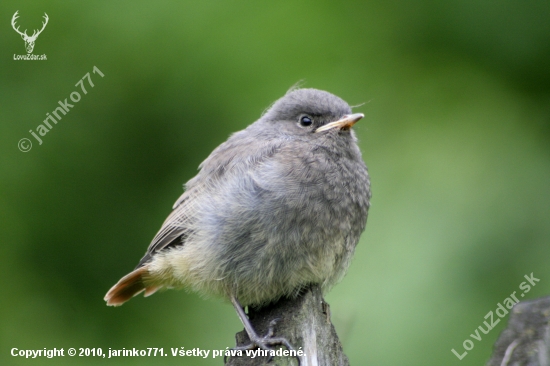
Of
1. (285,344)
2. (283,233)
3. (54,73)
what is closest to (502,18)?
(283,233)

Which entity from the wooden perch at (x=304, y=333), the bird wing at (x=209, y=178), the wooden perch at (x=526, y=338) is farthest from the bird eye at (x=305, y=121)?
the wooden perch at (x=526, y=338)

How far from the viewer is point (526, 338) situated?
183cm

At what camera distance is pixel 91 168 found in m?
4.52

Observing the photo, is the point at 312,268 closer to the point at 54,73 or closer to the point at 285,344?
the point at 285,344

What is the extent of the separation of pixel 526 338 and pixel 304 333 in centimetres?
133

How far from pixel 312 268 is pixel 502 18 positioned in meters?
2.34

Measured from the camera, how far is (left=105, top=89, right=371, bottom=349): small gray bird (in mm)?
3688
